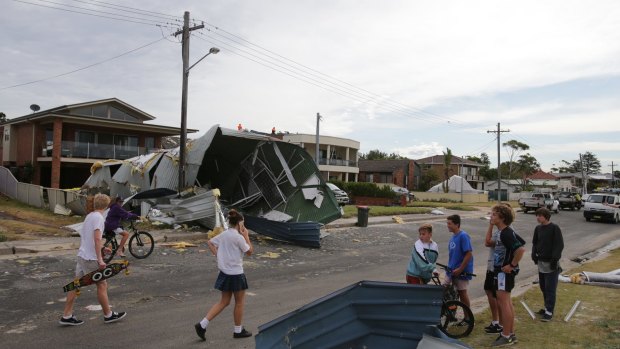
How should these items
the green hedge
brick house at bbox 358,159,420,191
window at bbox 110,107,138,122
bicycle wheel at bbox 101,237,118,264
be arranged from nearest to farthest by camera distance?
bicycle wheel at bbox 101,237,118,264 < window at bbox 110,107,138,122 < the green hedge < brick house at bbox 358,159,420,191

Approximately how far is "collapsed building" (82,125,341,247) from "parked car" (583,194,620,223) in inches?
807

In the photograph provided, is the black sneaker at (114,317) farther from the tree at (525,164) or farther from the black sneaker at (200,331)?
the tree at (525,164)

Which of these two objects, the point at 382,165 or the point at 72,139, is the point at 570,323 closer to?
the point at 72,139

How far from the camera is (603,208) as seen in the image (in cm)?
2792

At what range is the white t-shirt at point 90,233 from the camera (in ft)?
19.8

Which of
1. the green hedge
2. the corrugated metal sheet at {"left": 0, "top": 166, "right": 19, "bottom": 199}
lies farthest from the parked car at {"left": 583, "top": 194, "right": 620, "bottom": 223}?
the corrugated metal sheet at {"left": 0, "top": 166, "right": 19, "bottom": 199}

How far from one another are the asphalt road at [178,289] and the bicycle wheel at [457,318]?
71cm

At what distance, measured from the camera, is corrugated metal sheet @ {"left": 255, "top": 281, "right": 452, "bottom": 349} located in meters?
4.07

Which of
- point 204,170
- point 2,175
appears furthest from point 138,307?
point 2,175

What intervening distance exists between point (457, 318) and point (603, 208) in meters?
27.2

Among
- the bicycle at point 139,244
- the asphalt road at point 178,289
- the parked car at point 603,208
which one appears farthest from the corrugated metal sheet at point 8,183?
the parked car at point 603,208

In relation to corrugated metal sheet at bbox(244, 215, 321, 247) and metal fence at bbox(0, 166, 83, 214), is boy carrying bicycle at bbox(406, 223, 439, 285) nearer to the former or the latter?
corrugated metal sheet at bbox(244, 215, 321, 247)

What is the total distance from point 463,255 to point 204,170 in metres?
14.5

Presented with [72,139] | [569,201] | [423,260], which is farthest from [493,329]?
[569,201]
